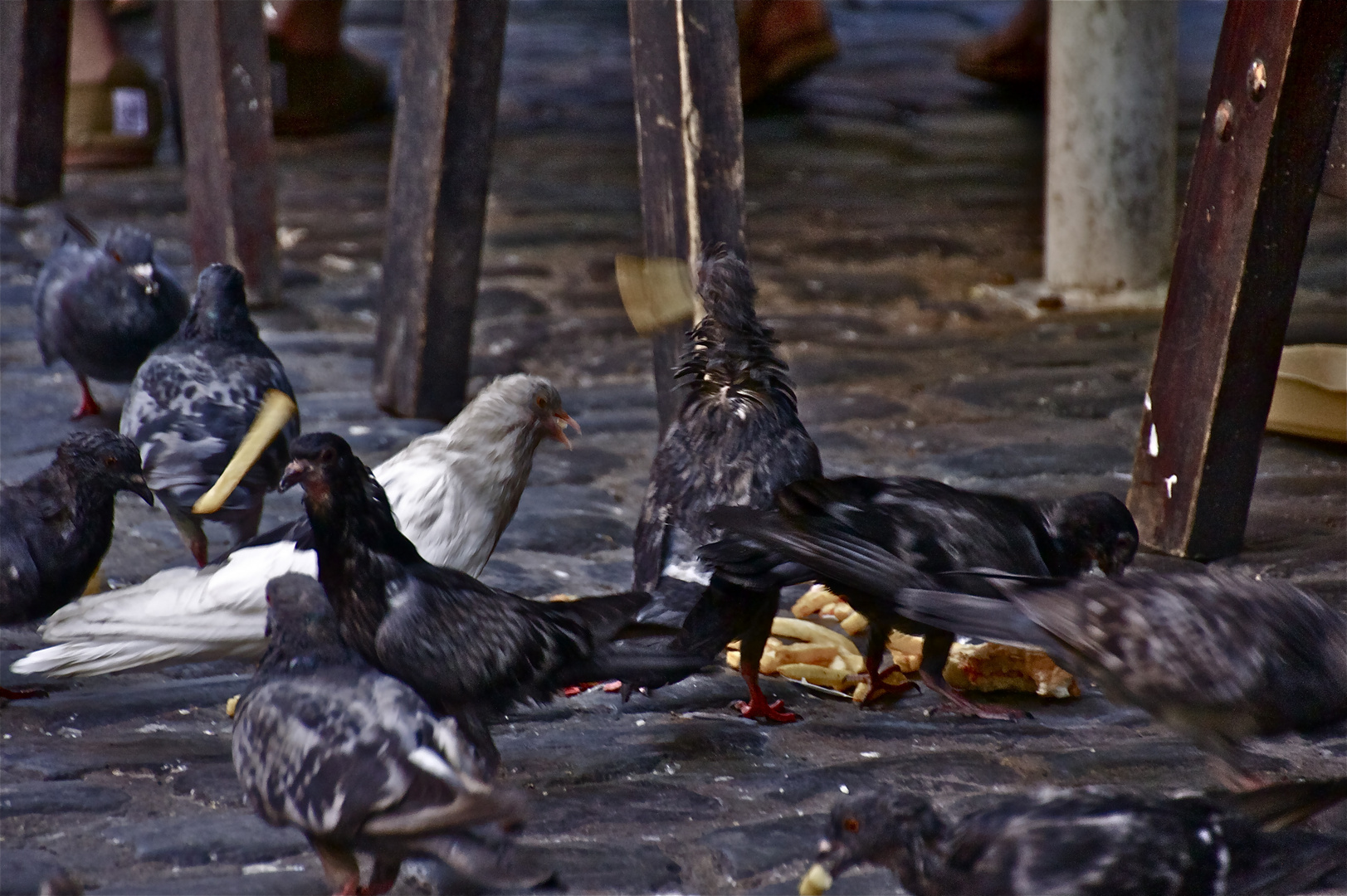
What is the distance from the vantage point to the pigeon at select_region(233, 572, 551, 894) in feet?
6.89

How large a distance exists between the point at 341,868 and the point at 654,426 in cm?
276

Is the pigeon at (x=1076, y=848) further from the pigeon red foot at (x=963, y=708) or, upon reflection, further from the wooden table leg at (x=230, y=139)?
the wooden table leg at (x=230, y=139)

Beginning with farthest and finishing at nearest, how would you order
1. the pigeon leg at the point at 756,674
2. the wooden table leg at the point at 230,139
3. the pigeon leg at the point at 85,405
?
1. the wooden table leg at the point at 230,139
2. the pigeon leg at the point at 85,405
3. the pigeon leg at the point at 756,674

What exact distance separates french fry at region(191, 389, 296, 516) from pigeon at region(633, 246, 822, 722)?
807mm

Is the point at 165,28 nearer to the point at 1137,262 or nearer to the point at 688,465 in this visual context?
the point at 1137,262

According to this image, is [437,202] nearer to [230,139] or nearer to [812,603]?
[230,139]

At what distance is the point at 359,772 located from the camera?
214cm

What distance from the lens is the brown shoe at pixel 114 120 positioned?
8062mm

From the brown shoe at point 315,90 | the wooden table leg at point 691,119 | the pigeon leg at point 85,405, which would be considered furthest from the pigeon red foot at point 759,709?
the brown shoe at point 315,90

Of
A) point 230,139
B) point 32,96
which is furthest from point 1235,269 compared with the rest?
point 32,96

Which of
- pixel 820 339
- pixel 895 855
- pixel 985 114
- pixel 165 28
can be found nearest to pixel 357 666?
pixel 895 855

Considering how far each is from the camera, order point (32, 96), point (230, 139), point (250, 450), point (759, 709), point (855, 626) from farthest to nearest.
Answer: point (32, 96) < point (230, 139) < point (855, 626) < point (250, 450) < point (759, 709)

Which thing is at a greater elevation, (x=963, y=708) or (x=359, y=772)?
(x=359, y=772)

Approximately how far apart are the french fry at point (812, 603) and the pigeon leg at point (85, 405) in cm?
249
